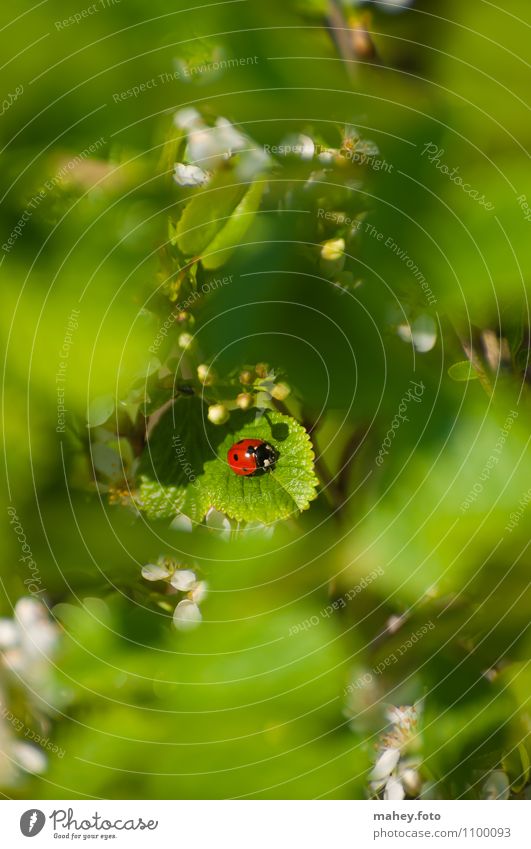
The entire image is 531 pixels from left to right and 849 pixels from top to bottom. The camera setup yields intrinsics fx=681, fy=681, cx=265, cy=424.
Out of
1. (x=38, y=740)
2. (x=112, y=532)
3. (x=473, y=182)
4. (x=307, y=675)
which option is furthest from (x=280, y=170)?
(x=38, y=740)

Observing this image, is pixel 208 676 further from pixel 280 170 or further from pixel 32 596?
pixel 280 170

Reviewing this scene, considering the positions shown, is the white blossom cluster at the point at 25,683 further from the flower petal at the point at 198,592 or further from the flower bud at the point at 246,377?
the flower bud at the point at 246,377

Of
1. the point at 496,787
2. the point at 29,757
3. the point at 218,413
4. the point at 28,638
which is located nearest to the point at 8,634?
the point at 28,638

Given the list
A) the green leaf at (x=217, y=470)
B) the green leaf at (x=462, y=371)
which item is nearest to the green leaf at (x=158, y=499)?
the green leaf at (x=217, y=470)

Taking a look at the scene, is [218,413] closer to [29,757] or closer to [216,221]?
[216,221]

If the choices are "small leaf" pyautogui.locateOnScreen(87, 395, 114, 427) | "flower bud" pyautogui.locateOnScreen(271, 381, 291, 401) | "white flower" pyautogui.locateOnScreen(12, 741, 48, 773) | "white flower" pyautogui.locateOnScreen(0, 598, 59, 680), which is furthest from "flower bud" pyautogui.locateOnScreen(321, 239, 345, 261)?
"white flower" pyautogui.locateOnScreen(12, 741, 48, 773)
